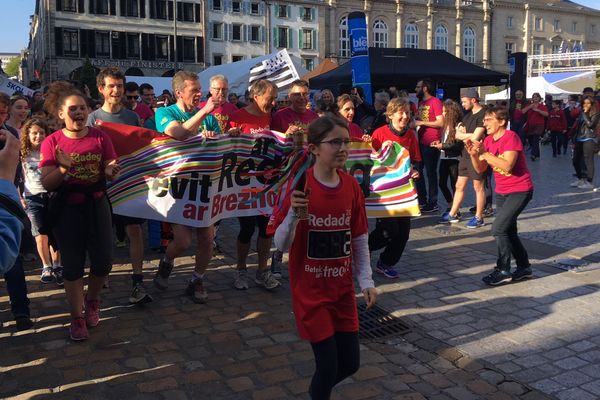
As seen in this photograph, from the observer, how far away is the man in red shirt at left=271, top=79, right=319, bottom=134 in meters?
6.02

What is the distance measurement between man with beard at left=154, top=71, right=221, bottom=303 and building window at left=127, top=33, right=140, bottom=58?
4933 cm

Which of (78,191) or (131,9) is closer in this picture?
(78,191)

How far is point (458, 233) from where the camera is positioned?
8.44 meters

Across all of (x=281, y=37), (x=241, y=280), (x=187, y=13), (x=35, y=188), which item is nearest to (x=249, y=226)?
(x=241, y=280)

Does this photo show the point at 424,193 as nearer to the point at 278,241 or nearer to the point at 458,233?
the point at 458,233

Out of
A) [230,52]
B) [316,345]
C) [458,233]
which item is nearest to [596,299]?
[458,233]

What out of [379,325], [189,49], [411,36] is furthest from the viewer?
[411,36]

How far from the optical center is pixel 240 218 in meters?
5.92

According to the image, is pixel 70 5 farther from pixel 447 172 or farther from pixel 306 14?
pixel 447 172

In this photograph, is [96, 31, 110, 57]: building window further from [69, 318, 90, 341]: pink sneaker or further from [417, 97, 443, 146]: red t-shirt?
[69, 318, 90, 341]: pink sneaker

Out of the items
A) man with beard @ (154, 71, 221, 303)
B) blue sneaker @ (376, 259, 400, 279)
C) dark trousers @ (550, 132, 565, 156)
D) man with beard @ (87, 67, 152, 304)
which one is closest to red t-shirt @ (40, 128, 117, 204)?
man with beard @ (154, 71, 221, 303)

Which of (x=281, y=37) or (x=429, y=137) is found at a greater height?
(x=281, y=37)

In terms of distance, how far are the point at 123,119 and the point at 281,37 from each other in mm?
57181

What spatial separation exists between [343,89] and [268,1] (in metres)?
45.9
